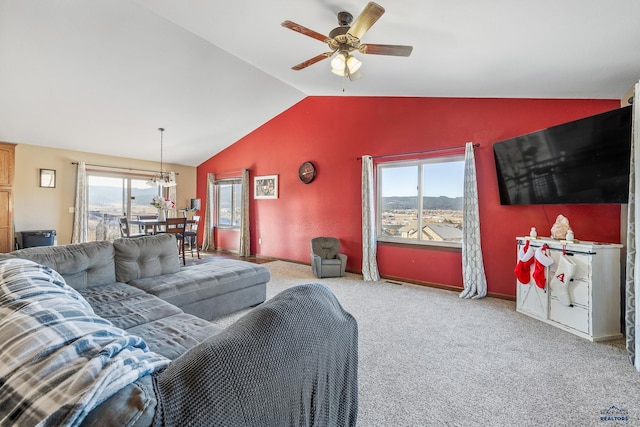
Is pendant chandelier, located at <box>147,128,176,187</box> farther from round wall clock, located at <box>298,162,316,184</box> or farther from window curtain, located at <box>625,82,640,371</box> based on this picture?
window curtain, located at <box>625,82,640,371</box>

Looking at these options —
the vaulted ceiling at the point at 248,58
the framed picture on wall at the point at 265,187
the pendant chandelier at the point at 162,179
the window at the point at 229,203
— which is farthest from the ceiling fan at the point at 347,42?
the window at the point at 229,203

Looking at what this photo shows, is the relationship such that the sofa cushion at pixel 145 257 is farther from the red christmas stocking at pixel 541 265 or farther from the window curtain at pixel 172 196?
the window curtain at pixel 172 196

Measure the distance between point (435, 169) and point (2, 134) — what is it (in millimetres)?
7228

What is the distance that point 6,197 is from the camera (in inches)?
186

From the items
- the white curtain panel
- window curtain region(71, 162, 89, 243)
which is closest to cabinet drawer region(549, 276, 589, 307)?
the white curtain panel

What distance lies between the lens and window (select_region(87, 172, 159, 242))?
6105 mm

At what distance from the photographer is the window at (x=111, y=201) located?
20.0 feet

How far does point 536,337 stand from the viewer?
2.52 metres

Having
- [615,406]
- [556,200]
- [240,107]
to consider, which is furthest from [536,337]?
[240,107]

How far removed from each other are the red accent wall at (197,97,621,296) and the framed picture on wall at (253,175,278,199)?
12 centimetres

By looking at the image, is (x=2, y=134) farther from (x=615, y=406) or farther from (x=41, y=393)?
(x=615, y=406)

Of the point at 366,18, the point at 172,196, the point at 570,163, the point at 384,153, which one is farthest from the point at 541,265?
the point at 172,196

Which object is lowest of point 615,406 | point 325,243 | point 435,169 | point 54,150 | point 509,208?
point 615,406

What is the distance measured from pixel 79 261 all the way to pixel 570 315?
450 centimetres
